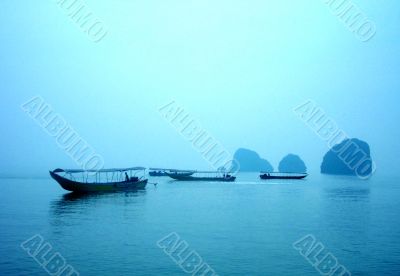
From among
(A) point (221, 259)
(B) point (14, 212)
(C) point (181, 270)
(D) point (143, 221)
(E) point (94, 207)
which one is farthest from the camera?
(E) point (94, 207)

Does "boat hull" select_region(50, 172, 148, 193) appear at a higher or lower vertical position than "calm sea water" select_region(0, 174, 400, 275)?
higher

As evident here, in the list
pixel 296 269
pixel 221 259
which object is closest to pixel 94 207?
pixel 221 259

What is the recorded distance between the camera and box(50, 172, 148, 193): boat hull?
57.2m

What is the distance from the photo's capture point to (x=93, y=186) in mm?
60125

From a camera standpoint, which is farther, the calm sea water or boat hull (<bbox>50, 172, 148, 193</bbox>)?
boat hull (<bbox>50, 172, 148, 193</bbox>)

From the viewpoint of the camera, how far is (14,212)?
4106 cm

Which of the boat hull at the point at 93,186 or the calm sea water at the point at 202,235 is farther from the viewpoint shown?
the boat hull at the point at 93,186

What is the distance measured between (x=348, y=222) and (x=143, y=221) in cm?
1925

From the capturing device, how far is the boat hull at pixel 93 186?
57156 millimetres

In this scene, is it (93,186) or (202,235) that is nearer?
(202,235)

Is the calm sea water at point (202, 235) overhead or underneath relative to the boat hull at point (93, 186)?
underneath

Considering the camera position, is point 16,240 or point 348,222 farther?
point 348,222

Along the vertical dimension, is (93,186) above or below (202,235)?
above

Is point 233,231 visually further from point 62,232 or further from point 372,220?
point 372,220
